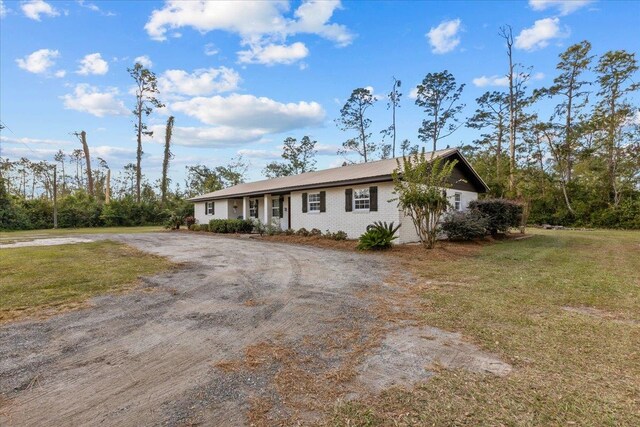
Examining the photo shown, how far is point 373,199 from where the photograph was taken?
41.7 feet

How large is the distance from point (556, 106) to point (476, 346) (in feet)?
99.9

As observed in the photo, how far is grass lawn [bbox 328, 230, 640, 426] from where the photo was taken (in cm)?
214

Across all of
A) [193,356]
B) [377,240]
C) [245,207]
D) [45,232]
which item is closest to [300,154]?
[245,207]

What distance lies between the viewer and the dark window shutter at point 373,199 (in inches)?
497

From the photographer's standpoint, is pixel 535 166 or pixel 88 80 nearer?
pixel 88 80

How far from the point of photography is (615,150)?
22094 millimetres

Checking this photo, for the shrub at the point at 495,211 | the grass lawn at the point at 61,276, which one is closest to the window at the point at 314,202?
the shrub at the point at 495,211

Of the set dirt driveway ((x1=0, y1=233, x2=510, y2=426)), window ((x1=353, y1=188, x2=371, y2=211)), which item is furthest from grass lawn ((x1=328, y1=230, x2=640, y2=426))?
window ((x1=353, y1=188, x2=371, y2=211))

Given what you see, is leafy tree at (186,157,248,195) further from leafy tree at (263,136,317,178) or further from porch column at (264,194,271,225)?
porch column at (264,194,271,225)

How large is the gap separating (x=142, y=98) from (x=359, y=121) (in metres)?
20.8

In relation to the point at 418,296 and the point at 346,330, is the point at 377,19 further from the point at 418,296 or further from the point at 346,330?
the point at 346,330

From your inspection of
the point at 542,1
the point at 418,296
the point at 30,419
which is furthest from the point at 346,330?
the point at 542,1

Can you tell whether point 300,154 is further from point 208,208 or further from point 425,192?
point 425,192

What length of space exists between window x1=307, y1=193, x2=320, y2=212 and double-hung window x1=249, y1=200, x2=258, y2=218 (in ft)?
19.0
